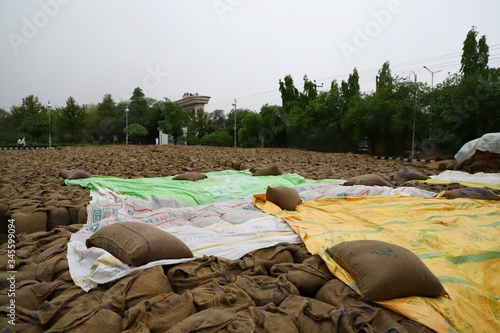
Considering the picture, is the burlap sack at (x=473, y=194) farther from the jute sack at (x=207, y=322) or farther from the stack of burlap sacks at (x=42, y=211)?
the stack of burlap sacks at (x=42, y=211)

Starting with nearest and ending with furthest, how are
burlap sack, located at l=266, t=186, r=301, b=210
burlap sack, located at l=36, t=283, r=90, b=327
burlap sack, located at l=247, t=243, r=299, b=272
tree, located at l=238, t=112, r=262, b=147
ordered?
burlap sack, located at l=36, t=283, r=90, b=327, burlap sack, located at l=247, t=243, r=299, b=272, burlap sack, located at l=266, t=186, r=301, b=210, tree, located at l=238, t=112, r=262, b=147

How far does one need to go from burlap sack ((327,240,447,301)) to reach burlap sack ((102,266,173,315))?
1219 mm

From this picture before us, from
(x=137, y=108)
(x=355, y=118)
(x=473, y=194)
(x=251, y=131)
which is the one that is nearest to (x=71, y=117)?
(x=137, y=108)

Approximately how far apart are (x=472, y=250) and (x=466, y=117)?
1279cm

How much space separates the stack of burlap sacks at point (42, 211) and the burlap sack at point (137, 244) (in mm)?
1518

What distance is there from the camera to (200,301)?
6.40 feet

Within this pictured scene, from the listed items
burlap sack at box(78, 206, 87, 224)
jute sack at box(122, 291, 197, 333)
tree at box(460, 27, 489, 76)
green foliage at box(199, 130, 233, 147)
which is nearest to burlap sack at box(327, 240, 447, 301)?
jute sack at box(122, 291, 197, 333)

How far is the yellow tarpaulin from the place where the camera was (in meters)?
2.00

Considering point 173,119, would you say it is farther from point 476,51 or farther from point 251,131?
point 476,51

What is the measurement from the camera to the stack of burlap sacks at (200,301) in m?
1.73

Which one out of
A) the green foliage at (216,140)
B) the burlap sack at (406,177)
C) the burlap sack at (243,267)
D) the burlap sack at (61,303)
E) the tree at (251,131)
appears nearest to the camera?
the burlap sack at (61,303)

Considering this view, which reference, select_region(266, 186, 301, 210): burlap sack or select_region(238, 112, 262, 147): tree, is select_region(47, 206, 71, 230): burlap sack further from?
select_region(238, 112, 262, 147): tree

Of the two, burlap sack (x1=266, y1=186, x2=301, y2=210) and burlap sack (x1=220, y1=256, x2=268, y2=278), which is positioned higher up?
burlap sack (x1=266, y1=186, x2=301, y2=210)

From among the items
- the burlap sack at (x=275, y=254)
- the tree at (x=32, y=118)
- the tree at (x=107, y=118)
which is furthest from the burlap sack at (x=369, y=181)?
the tree at (x=107, y=118)
